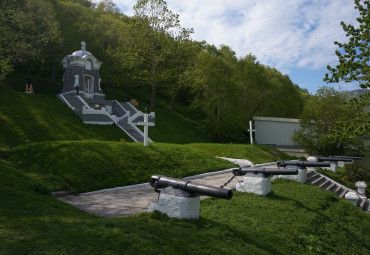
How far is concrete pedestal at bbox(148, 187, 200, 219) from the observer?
6.99 metres

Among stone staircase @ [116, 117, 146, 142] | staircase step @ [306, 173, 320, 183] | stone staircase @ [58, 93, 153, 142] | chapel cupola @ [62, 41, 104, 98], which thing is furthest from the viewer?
chapel cupola @ [62, 41, 104, 98]

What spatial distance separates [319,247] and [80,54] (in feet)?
97.8

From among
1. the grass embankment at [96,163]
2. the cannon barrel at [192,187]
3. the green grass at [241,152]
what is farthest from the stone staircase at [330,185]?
the cannon barrel at [192,187]

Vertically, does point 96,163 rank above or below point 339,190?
above

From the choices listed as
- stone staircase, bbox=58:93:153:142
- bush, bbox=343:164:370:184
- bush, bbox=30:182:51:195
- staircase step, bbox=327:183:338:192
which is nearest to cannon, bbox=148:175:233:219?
bush, bbox=30:182:51:195

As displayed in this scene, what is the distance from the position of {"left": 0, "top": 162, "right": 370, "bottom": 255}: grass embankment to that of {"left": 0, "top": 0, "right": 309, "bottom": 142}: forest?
23606mm

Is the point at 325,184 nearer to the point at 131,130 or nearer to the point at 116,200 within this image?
the point at 116,200

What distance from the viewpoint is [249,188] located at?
11.0 m

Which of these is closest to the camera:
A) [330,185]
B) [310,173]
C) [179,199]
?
[179,199]

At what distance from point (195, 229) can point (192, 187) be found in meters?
0.94

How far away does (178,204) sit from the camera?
7.05 metres

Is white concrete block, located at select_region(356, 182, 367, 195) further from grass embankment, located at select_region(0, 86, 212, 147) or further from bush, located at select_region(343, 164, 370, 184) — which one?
grass embankment, located at select_region(0, 86, 212, 147)

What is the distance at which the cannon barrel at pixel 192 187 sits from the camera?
641 cm

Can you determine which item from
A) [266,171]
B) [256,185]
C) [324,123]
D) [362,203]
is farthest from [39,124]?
[324,123]
